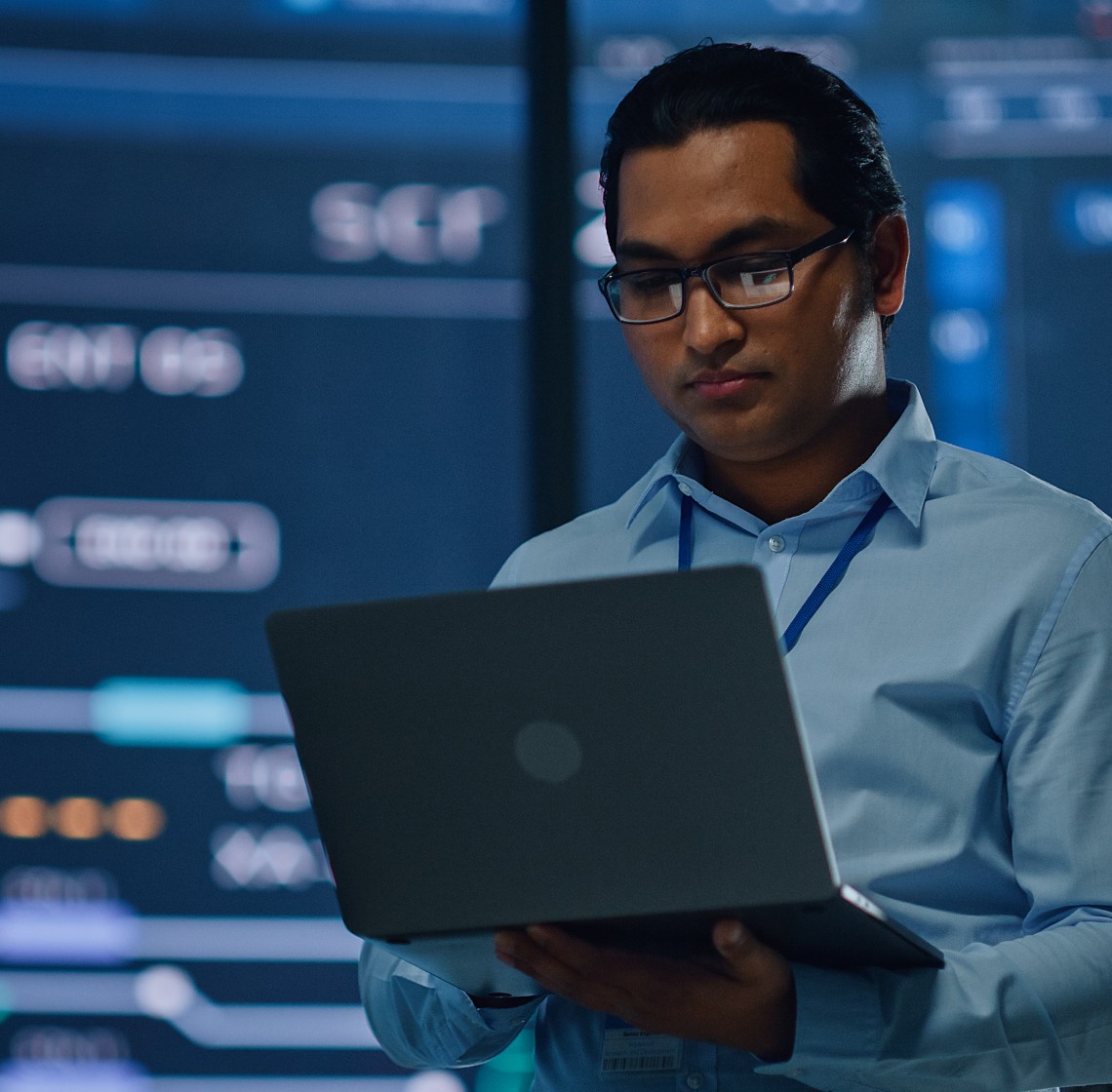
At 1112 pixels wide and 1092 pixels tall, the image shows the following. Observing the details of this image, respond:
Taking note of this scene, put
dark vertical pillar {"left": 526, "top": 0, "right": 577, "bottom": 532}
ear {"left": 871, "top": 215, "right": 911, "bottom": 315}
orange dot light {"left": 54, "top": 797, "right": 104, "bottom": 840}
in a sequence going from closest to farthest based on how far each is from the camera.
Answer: ear {"left": 871, "top": 215, "right": 911, "bottom": 315} < orange dot light {"left": 54, "top": 797, "right": 104, "bottom": 840} < dark vertical pillar {"left": 526, "top": 0, "right": 577, "bottom": 532}

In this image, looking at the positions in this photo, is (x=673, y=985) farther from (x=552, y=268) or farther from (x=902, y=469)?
(x=552, y=268)

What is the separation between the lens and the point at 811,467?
138cm

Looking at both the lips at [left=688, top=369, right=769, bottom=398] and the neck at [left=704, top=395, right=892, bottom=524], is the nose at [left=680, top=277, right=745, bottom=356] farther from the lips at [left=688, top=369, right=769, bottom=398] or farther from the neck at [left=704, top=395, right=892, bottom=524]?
the neck at [left=704, top=395, right=892, bottom=524]

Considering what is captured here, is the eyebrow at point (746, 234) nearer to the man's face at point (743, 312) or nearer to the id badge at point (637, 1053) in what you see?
the man's face at point (743, 312)

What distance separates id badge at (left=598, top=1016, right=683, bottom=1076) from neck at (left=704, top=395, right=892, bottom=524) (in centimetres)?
51

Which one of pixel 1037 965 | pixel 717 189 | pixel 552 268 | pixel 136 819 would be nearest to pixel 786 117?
pixel 717 189

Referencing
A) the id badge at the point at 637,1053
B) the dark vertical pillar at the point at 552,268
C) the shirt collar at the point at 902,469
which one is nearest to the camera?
the id badge at the point at 637,1053

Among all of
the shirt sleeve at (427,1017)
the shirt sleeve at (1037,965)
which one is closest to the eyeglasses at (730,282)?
the shirt sleeve at (1037,965)

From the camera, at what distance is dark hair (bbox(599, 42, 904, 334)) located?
1.34 metres

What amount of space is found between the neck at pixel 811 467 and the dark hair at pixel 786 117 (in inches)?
5.6

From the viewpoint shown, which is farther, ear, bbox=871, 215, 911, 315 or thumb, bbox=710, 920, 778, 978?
ear, bbox=871, 215, 911, 315

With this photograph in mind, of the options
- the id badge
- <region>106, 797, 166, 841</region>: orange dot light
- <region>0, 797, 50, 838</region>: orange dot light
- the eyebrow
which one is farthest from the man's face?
<region>0, 797, 50, 838</region>: orange dot light

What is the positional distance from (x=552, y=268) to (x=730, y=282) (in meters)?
1.60

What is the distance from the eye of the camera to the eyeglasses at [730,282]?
129 centimetres
